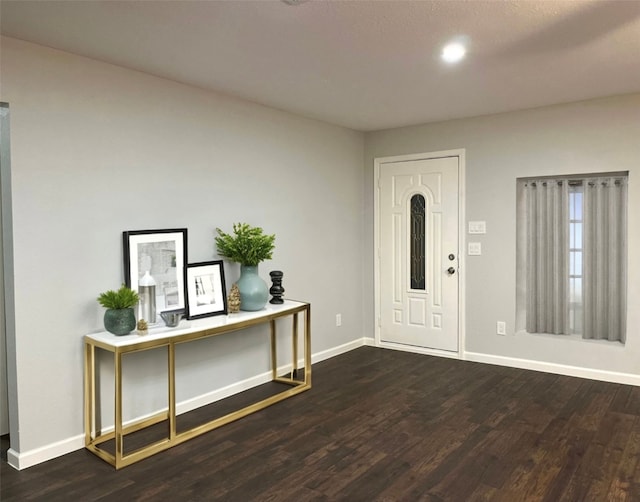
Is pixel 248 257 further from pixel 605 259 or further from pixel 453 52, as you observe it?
pixel 605 259

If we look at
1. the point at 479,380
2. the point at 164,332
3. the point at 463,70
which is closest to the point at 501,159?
the point at 463,70

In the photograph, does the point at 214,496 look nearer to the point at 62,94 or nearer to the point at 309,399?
the point at 309,399

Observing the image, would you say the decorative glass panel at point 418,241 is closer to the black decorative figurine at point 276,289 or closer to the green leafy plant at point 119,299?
the black decorative figurine at point 276,289

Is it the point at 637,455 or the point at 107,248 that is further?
the point at 107,248

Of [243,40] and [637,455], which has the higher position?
[243,40]

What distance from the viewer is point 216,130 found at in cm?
385

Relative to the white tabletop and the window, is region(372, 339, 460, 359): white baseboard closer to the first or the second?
the window

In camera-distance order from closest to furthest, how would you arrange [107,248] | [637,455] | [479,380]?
[637,455], [107,248], [479,380]

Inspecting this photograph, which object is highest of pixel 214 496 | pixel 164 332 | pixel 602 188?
pixel 602 188

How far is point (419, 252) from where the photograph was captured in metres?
5.20

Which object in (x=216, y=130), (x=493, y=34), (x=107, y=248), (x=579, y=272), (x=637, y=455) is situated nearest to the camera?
(x=493, y=34)

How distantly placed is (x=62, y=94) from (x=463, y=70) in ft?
8.20

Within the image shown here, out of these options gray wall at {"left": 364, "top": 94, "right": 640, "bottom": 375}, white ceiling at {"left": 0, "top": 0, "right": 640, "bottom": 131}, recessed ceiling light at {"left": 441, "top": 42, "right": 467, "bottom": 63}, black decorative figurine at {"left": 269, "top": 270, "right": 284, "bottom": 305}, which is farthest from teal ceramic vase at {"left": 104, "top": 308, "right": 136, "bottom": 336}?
gray wall at {"left": 364, "top": 94, "right": 640, "bottom": 375}

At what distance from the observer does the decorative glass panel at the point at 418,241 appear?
204 inches
